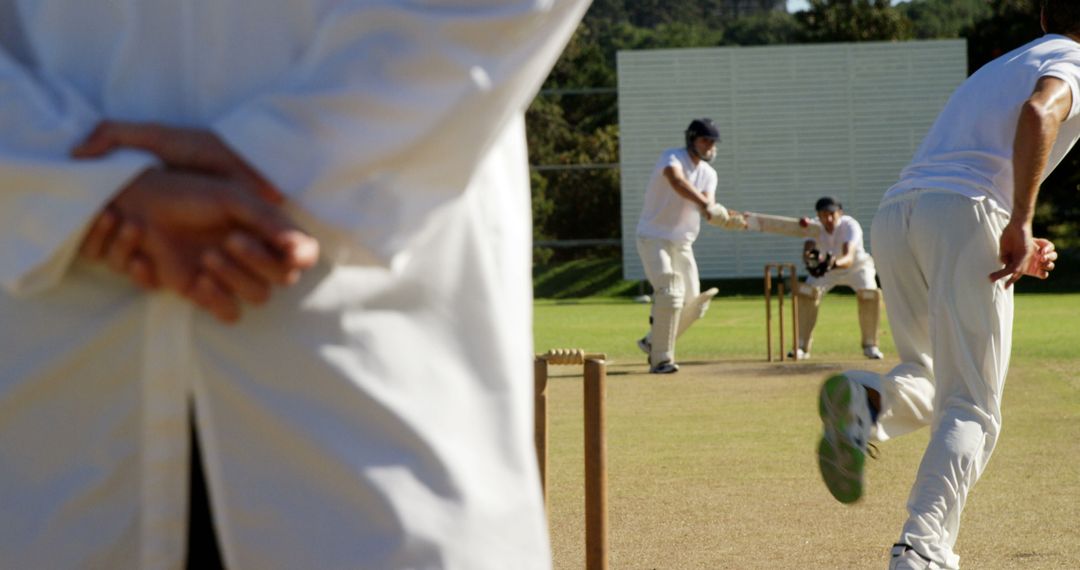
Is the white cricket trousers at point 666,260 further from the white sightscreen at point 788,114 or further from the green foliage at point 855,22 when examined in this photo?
the green foliage at point 855,22

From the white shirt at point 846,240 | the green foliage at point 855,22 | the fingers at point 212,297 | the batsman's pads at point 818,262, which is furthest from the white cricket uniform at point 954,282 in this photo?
the green foliage at point 855,22

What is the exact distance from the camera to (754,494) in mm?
7320

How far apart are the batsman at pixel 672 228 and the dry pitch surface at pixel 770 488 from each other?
1.42 meters

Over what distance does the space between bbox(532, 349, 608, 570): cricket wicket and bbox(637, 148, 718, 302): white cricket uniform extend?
8.83m

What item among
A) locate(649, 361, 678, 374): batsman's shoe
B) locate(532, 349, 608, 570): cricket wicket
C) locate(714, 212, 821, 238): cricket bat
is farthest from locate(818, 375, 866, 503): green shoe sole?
locate(714, 212, 821, 238): cricket bat

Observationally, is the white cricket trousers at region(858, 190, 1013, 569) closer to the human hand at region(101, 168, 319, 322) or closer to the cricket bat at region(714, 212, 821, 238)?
the human hand at region(101, 168, 319, 322)

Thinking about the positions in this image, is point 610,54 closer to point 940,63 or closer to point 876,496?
point 940,63

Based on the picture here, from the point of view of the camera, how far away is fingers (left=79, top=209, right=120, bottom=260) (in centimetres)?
163

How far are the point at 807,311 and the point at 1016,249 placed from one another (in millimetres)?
9927

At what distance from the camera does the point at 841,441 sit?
222 inches

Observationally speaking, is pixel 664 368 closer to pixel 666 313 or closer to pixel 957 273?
pixel 666 313

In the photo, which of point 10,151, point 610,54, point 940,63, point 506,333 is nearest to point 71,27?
point 10,151

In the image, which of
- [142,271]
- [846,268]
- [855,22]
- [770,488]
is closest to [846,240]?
[846,268]

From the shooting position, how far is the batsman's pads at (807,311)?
14.9 meters
